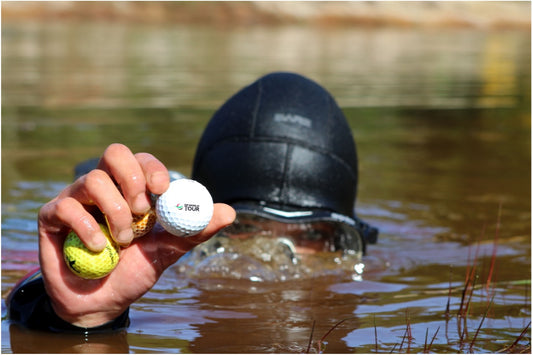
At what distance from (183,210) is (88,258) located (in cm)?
42

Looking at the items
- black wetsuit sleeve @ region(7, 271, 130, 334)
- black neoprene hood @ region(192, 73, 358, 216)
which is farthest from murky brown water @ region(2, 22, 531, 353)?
black neoprene hood @ region(192, 73, 358, 216)

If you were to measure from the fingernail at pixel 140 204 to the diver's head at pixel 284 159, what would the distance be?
1.59 m

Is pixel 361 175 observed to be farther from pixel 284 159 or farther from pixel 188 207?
pixel 188 207

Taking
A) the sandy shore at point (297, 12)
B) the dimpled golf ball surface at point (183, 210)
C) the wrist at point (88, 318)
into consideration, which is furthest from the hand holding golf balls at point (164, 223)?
the sandy shore at point (297, 12)

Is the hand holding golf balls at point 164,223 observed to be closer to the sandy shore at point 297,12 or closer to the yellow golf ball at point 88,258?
the yellow golf ball at point 88,258

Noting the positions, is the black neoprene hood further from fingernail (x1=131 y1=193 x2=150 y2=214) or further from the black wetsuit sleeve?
fingernail (x1=131 y1=193 x2=150 y2=214)

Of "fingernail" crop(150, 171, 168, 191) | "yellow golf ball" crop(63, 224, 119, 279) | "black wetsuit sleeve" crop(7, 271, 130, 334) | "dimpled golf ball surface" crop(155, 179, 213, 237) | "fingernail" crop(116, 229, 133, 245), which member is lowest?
"black wetsuit sleeve" crop(7, 271, 130, 334)

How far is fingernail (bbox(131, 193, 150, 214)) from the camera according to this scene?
337cm

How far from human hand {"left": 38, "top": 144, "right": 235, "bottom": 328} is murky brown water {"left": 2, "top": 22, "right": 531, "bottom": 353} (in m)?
0.23

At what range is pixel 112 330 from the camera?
153 inches

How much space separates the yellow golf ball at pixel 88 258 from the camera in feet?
11.3

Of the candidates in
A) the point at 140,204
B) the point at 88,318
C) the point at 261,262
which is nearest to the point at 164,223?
the point at 140,204

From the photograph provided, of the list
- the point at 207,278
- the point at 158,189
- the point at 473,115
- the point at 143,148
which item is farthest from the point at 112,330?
the point at 473,115

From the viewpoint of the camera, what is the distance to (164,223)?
11.3 ft
